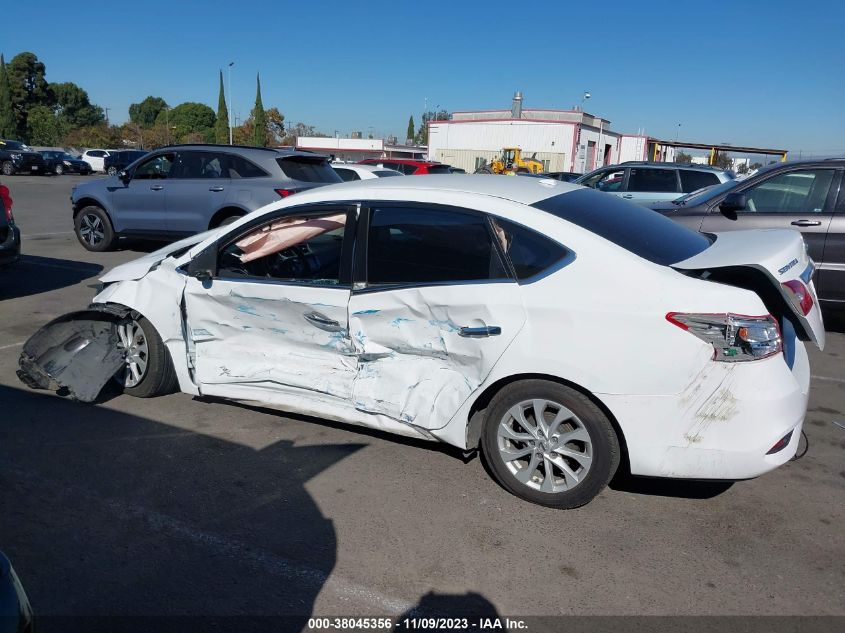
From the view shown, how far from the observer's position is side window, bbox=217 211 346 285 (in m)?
4.13

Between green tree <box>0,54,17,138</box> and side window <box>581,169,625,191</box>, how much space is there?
73.3 m

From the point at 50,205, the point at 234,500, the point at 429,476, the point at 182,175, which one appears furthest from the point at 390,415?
the point at 50,205

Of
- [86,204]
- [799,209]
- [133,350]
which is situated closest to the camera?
[133,350]

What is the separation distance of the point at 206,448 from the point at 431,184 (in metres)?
2.13

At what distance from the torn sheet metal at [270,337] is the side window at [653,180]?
10.4 meters

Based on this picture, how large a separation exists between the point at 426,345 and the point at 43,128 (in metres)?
83.5

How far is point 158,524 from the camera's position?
133 inches

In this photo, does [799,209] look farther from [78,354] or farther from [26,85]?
[26,85]

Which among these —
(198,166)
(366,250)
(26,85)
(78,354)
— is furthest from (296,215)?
(26,85)

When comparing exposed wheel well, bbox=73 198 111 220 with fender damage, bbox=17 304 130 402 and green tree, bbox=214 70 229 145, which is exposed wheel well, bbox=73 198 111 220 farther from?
green tree, bbox=214 70 229 145

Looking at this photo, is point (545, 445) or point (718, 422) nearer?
point (718, 422)

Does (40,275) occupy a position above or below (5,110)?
below

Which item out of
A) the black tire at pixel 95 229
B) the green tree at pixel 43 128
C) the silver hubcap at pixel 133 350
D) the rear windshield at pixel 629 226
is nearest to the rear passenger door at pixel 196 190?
the black tire at pixel 95 229

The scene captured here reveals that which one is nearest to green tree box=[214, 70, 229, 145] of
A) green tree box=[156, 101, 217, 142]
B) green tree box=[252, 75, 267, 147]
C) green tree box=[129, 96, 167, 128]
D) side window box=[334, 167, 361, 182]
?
green tree box=[252, 75, 267, 147]
